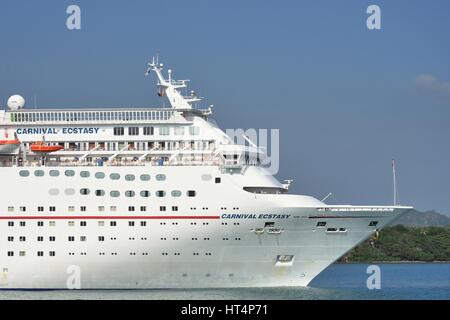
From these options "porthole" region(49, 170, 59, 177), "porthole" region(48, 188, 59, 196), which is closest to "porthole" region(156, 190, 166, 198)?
"porthole" region(48, 188, 59, 196)

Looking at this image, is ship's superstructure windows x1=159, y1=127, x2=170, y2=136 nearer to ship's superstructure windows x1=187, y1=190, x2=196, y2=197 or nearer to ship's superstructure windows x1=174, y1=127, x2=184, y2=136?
ship's superstructure windows x1=174, y1=127, x2=184, y2=136

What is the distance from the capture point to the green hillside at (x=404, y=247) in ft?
299

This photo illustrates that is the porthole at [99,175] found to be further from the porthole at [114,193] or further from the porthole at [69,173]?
the porthole at [69,173]

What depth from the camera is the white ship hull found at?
31438 mm

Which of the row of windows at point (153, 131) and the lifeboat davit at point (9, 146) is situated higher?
the row of windows at point (153, 131)

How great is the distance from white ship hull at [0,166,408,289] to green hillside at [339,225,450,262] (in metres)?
57.6

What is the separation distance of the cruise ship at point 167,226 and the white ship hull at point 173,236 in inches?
1.4

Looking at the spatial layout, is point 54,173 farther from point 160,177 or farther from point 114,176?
point 160,177

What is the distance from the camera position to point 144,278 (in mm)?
31922

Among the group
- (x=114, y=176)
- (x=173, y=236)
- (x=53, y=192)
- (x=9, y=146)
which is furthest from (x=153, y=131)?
(x=9, y=146)

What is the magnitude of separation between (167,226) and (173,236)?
0.40 meters

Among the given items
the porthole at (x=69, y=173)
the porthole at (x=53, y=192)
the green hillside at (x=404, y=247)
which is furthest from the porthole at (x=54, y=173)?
the green hillside at (x=404, y=247)
